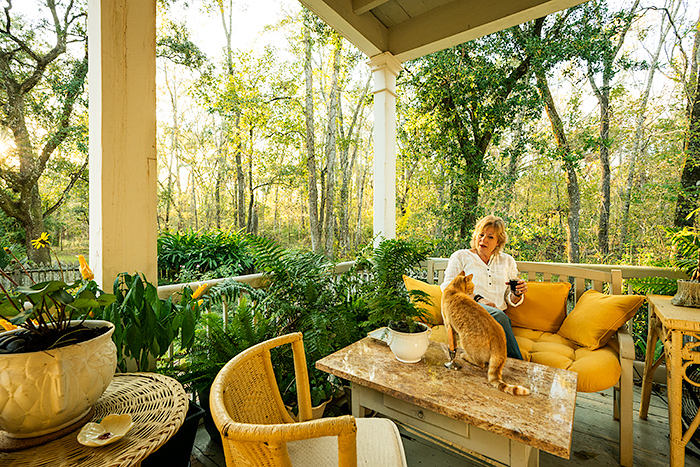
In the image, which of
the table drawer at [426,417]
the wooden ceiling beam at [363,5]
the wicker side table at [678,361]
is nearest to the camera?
the table drawer at [426,417]

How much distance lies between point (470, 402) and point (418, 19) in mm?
2832

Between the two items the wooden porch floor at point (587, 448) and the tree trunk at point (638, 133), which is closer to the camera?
the wooden porch floor at point (587, 448)

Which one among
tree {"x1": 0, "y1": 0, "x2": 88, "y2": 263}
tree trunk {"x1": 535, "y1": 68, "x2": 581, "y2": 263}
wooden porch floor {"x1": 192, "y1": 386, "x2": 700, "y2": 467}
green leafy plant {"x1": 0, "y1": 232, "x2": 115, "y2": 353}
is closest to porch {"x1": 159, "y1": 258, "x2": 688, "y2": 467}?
wooden porch floor {"x1": 192, "y1": 386, "x2": 700, "y2": 467}

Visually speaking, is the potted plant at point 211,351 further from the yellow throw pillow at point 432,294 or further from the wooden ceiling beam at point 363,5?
the wooden ceiling beam at point 363,5

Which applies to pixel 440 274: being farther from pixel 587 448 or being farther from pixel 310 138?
pixel 310 138

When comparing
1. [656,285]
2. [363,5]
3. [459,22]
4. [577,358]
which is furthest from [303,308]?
[656,285]

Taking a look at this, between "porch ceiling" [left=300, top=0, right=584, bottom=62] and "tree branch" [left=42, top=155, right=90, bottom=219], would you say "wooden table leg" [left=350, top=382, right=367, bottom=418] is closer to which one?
"porch ceiling" [left=300, top=0, right=584, bottom=62]

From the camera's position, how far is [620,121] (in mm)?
5348

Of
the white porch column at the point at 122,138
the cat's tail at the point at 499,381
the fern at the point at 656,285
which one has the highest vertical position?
the white porch column at the point at 122,138

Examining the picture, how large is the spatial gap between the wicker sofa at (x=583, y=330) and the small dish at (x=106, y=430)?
1.40m

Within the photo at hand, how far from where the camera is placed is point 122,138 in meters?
1.31

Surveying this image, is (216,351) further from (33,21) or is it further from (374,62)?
(33,21)

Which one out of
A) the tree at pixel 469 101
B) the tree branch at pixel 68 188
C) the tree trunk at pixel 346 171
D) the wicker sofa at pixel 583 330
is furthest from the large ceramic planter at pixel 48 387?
the tree trunk at pixel 346 171

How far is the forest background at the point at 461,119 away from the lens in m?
4.51
